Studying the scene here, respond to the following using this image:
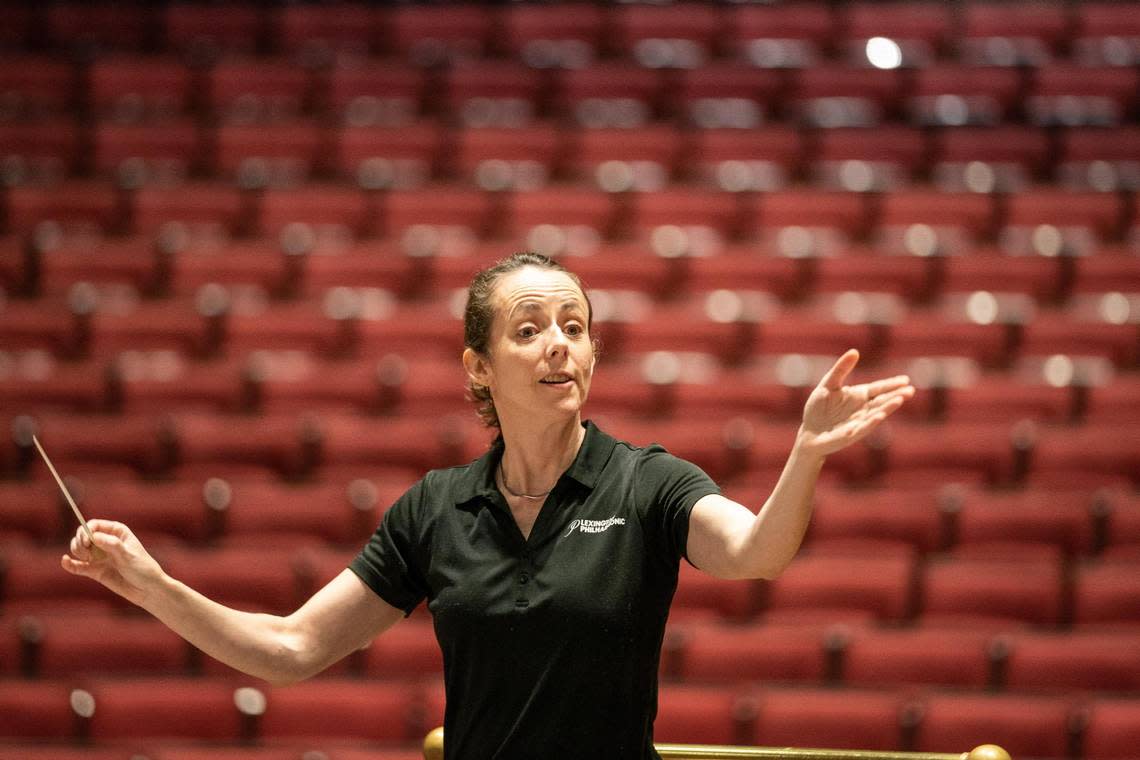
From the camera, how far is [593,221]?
161 centimetres

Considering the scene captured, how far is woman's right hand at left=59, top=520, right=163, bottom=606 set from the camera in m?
0.43

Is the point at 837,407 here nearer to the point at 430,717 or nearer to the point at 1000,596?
the point at 430,717

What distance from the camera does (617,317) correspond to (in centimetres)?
143

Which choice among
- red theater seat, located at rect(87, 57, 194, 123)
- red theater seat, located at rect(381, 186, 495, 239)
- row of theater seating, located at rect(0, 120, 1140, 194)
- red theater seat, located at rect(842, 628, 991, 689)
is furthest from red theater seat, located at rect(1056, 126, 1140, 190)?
red theater seat, located at rect(87, 57, 194, 123)

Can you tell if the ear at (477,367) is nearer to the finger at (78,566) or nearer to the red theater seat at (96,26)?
the finger at (78,566)

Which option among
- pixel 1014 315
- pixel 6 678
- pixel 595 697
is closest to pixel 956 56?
pixel 1014 315

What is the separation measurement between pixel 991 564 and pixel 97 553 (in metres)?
0.84

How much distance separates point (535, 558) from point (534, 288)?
9 centimetres

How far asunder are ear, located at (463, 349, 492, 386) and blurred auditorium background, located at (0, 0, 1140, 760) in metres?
0.53

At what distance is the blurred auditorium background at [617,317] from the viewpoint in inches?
39.9

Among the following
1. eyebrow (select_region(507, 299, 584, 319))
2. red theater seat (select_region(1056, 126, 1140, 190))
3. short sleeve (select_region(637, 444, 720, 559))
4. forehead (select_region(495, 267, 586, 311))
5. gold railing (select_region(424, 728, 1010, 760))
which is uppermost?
red theater seat (select_region(1056, 126, 1140, 190))

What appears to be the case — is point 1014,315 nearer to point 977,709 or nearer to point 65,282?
point 977,709

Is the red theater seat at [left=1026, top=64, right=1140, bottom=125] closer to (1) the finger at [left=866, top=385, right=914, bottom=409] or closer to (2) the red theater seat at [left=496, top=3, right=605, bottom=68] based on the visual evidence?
(2) the red theater seat at [left=496, top=3, right=605, bottom=68]

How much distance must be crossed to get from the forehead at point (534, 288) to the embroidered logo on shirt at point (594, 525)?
74mm
